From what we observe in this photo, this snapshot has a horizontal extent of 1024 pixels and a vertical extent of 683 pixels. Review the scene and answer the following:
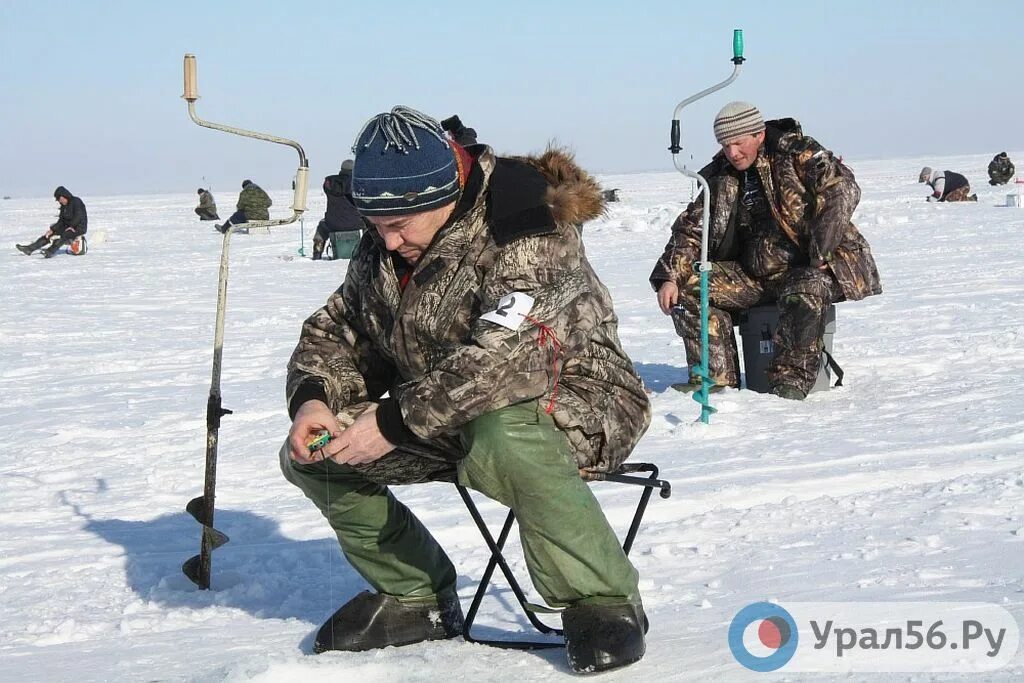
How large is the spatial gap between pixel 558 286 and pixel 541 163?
1.37ft

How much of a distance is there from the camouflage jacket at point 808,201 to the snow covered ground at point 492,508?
2.34ft

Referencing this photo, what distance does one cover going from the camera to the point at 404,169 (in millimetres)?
2746

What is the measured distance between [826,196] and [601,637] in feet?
13.2

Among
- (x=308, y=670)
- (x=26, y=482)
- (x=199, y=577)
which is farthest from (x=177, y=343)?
(x=308, y=670)

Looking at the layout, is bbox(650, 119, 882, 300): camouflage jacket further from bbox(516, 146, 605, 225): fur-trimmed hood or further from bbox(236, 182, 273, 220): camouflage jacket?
bbox(236, 182, 273, 220): camouflage jacket

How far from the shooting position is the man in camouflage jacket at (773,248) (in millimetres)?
6180

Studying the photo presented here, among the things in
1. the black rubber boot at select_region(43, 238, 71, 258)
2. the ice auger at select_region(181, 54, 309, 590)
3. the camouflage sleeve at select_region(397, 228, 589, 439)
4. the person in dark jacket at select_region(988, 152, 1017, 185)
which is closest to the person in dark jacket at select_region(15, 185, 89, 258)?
the black rubber boot at select_region(43, 238, 71, 258)

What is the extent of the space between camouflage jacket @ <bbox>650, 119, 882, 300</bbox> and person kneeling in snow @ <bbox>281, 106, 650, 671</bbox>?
→ 3.45 m

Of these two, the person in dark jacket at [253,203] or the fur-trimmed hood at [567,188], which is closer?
the fur-trimmed hood at [567,188]

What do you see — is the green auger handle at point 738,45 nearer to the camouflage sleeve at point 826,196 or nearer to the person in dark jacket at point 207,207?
the camouflage sleeve at point 826,196

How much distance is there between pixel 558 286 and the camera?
2.72 meters

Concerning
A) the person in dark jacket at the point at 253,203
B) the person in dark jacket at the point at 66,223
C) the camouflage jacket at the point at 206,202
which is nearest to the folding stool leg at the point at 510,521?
the person in dark jacket at the point at 66,223

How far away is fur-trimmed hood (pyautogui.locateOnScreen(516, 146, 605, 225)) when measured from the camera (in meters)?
2.83
